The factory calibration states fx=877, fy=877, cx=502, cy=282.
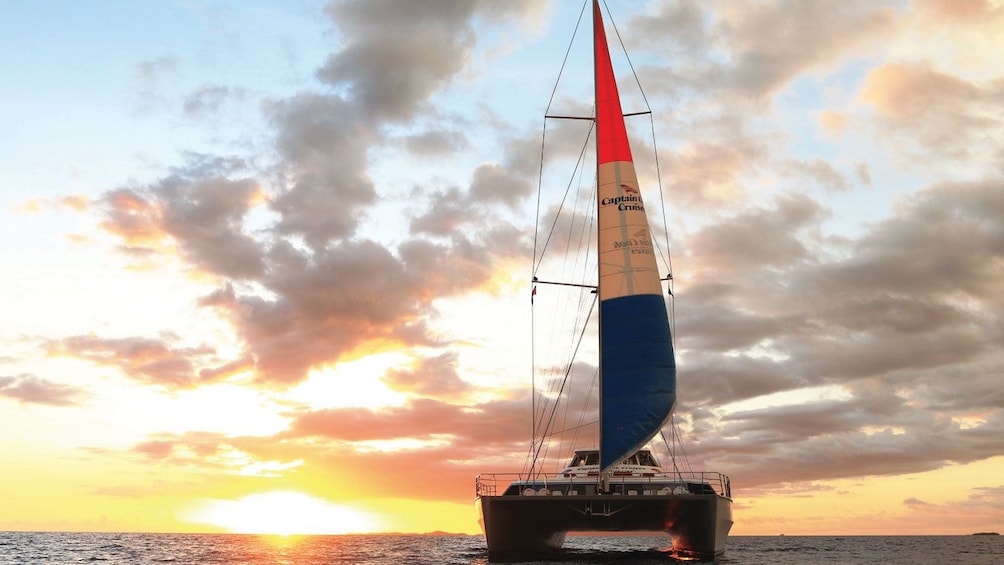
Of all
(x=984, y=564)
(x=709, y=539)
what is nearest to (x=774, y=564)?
(x=709, y=539)

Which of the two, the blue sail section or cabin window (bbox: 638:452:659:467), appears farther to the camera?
cabin window (bbox: 638:452:659:467)

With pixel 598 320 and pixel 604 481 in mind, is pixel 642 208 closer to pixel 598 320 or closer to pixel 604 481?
pixel 598 320

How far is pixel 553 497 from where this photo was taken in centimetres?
2989

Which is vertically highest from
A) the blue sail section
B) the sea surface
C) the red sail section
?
the red sail section

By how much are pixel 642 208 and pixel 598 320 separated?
471 centimetres

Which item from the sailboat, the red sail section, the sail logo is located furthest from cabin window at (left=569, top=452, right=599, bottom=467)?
the red sail section

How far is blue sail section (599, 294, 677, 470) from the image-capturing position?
104 ft

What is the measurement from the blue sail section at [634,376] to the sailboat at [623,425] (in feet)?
0.12

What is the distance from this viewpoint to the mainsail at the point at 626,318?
31.9m

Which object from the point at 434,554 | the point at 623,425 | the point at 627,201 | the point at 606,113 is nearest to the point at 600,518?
the point at 623,425

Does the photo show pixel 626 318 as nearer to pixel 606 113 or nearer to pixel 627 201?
pixel 627 201

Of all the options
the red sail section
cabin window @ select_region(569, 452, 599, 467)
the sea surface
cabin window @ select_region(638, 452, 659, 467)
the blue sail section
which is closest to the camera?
the blue sail section

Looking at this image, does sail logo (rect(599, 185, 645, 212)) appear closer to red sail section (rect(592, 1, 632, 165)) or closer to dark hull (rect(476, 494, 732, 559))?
red sail section (rect(592, 1, 632, 165))

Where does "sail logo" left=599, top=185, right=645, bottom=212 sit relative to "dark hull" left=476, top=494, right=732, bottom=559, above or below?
above
